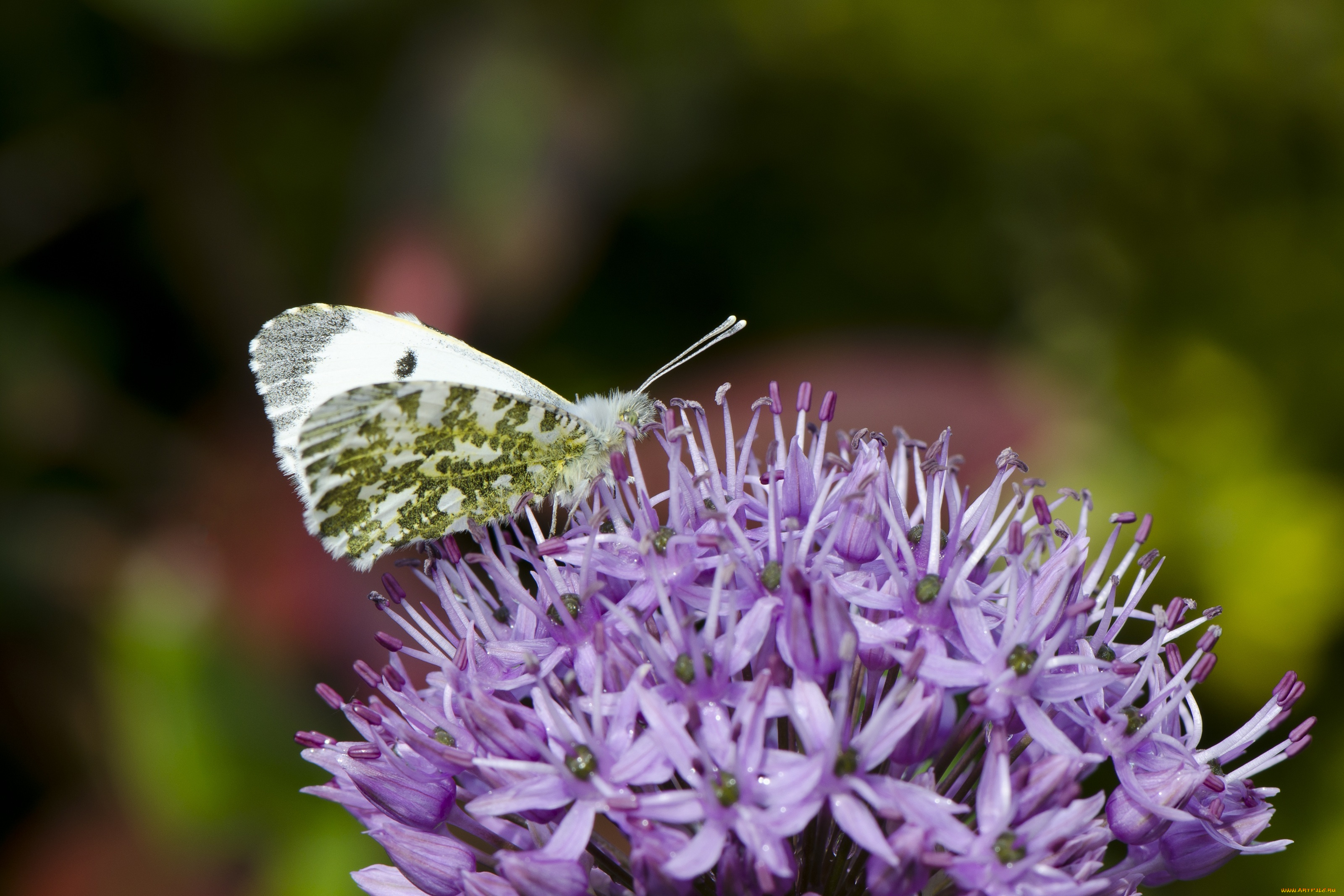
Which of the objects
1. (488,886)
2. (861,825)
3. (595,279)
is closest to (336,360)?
(488,886)

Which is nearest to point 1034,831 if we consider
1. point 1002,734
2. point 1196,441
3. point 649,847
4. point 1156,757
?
point 1002,734

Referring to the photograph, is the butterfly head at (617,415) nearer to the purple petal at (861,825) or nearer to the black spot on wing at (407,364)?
the black spot on wing at (407,364)

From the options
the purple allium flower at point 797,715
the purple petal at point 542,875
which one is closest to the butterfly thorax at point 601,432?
the purple allium flower at point 797,715

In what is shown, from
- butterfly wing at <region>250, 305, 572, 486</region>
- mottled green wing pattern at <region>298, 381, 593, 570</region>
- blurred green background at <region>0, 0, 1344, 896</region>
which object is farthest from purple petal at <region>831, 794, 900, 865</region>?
blurred green background at <region>0, 0, 1344, 896</region>

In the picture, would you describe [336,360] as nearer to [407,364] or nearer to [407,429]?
[407,364]

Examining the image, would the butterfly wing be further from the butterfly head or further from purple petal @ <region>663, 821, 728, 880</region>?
purple petal @ <region>663, 821, 728, 880</region>

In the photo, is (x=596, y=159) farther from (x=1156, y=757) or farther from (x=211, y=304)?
(x=1156, y=757)

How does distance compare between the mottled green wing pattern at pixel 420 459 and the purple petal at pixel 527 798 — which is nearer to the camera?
the purple petal at pixel 527 798
